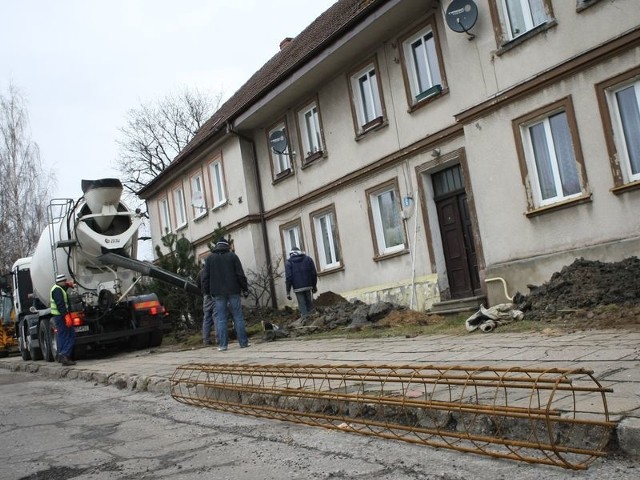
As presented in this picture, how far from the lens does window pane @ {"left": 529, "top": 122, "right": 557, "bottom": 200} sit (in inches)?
413

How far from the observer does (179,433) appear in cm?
536

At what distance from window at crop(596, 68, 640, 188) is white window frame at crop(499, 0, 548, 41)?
1.75 m

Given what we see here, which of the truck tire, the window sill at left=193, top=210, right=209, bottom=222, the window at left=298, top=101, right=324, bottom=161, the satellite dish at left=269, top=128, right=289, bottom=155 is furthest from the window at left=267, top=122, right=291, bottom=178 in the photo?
the truck tire

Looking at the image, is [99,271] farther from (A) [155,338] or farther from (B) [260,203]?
(B) [260,203]

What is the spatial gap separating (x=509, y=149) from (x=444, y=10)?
120 inches

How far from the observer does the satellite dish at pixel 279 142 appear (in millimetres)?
17931

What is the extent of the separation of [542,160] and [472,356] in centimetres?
542

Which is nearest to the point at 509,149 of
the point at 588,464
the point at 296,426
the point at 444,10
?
the point at 444,10

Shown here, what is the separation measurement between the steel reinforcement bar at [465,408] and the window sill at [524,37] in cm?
703

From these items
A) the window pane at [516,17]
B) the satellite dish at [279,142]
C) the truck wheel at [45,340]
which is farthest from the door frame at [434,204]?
the truck wheel at [45,340]

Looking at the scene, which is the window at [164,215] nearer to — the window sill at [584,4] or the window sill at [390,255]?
the window sill at [390,255]

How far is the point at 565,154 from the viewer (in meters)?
10.2

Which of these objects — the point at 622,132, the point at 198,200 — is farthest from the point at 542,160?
the point at 198,200

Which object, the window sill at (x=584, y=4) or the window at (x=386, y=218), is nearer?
the window sill at (x=584, y=4)
